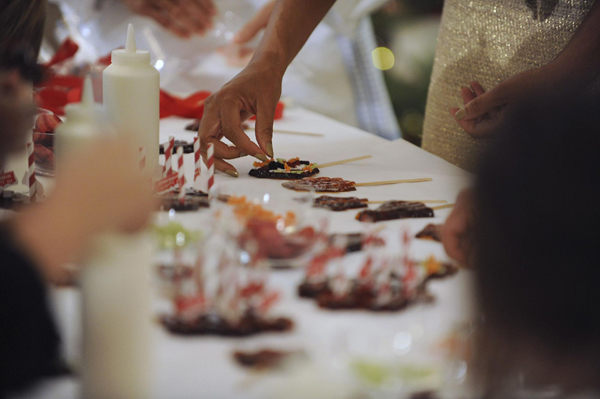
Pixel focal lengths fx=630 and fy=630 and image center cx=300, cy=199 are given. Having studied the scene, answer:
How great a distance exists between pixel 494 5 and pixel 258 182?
986 millimetres

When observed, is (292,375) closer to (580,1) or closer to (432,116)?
(580,1)

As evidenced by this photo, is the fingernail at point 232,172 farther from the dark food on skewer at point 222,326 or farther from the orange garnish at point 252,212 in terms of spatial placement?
the dark food on skewer at point 222,326

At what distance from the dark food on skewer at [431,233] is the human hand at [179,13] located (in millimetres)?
2178

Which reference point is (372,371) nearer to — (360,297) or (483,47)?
(360,297)

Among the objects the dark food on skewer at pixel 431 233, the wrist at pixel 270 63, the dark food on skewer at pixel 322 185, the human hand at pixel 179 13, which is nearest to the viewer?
the dark food on skewer at pixel 431 233

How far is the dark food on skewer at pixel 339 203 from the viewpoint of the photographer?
4.15ft

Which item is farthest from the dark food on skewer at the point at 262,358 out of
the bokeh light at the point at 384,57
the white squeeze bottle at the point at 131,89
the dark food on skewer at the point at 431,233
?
the bokeh light at the point at 384,57

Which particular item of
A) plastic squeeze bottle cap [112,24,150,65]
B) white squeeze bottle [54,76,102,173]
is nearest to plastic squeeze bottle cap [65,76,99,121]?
white squeeze bottle [54,76,102,173]

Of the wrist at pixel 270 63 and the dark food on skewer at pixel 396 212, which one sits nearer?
the dark food on skewer at pixel 396 212

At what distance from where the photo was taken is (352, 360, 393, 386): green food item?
635 mm

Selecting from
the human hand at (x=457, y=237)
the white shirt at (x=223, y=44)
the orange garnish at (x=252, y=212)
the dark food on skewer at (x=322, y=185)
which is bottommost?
the human hand at (x=457, y=237)

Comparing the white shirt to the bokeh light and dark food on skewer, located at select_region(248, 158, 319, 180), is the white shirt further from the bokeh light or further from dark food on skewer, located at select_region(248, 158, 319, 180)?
dark food on skewer, located at select_region(248, 158, 319, 180)

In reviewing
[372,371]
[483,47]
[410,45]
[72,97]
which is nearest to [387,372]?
[372,371]

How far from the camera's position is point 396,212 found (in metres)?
1.22
